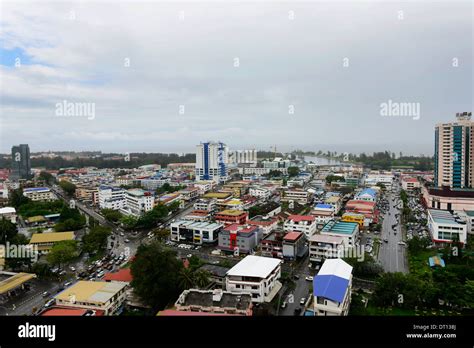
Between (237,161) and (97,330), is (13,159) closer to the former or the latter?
(237,161)

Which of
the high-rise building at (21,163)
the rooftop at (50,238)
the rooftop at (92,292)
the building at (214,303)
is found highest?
the high-rise building at (21,163)

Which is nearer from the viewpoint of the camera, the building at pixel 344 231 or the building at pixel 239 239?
the building at pixel 344 231

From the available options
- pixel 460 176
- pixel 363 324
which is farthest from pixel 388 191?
pixel 363 324

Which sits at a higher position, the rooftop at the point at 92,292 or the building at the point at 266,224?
the building at the point at 266,224

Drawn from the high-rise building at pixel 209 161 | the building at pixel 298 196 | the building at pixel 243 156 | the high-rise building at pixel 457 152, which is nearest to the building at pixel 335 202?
the building at pixel 298 196

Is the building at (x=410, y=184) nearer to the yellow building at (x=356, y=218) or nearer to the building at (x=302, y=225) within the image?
the yellow building at (x=356, y=218)

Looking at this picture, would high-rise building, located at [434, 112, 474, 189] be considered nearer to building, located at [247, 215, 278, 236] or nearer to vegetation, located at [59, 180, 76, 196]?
building, located at [247, 215, 278, 236]

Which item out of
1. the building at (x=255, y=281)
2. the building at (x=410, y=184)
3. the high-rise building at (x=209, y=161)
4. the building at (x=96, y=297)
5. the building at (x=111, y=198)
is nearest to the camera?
the building at (x=96, y=297)

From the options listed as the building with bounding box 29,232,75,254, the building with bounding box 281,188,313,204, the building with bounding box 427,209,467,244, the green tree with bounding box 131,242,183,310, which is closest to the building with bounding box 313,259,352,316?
the green tree with bounding box 131,242,183,310
